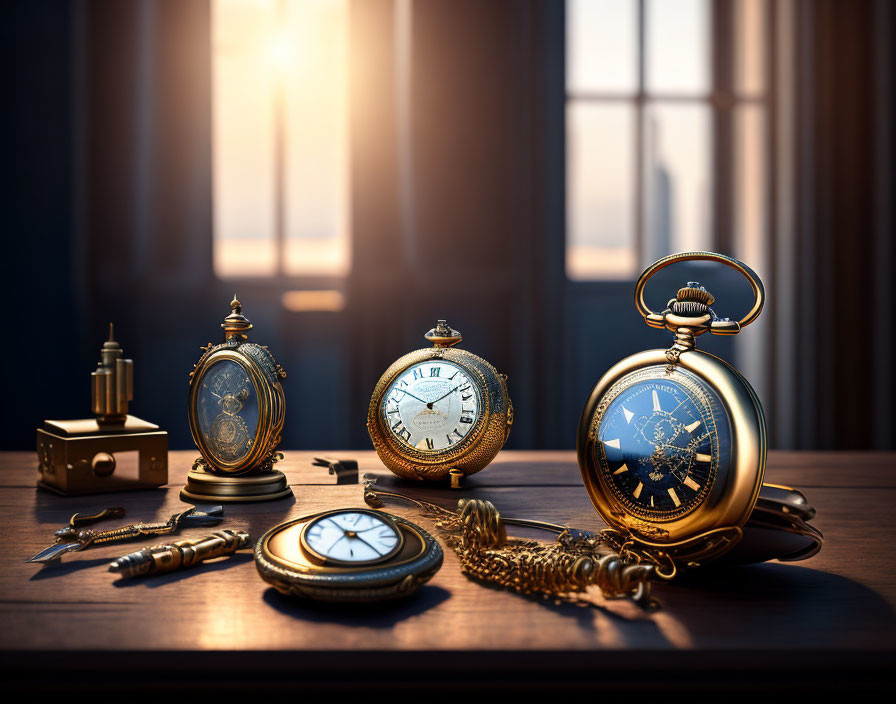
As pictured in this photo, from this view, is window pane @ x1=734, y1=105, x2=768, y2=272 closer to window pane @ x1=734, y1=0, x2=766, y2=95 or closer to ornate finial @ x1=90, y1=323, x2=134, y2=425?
window pane @ x1=734, y1=0, x2=766, y2=95

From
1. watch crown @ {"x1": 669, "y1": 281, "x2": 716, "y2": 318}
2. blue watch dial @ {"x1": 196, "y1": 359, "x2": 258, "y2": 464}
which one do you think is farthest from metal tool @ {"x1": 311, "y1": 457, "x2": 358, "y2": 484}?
watch crown @ {"x1": 669, "y1": 281, "x2": 716, "y2": 318}

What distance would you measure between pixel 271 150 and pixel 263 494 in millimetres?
2473

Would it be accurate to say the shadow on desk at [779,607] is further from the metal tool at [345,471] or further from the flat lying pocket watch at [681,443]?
the metal tool at [345,471]

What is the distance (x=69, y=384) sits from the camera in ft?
11.4

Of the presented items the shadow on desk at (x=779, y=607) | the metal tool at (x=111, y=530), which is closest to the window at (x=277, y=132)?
the metal tool at (x=111, y=530)

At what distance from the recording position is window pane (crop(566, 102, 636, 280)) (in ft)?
12.2

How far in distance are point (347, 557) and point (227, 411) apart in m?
0.60

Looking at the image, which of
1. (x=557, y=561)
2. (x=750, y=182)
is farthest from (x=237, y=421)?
(x=750, y=182)

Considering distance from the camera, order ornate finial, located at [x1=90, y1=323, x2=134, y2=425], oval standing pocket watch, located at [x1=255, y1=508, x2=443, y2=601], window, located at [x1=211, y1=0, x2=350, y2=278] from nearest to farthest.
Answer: oval standing pocket watch, located at [x1=255, y1=508, x2=443, y2=601] → ornate finial, located at [x1=90, y1=323, x2=134, y2=425] → window, located at [x1=211, y1=0, x2=350, y2=278]

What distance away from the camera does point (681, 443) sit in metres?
0.98

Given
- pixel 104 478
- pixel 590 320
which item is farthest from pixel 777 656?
pixel 590 320

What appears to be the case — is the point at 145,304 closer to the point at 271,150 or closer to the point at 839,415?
the point at 271,150

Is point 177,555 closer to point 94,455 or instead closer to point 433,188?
point 94,455

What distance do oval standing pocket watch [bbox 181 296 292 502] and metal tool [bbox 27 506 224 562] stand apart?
0.32 feet
